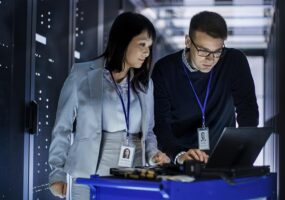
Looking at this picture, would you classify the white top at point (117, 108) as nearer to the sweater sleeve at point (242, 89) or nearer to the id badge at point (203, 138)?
the id badge at point (203, 138)

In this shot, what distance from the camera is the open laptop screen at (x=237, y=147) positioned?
5.97 feet

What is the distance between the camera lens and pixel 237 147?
6.19 ft

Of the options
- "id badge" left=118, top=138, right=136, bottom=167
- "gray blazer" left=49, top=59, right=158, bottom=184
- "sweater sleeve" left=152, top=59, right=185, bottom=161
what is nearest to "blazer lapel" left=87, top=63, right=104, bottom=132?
"gray blazer" left=49, top=59, right=158, bottom=184

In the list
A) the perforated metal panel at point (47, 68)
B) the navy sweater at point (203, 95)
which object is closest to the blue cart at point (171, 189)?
the navy sweater at point (203, 95)

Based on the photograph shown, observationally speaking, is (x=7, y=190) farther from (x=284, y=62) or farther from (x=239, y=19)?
(x=239, y=19)

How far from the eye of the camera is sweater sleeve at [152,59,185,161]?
2770 millimetres

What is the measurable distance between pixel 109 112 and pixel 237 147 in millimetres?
675

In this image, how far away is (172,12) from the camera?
7.02m

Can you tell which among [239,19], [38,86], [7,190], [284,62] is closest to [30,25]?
[38,86]

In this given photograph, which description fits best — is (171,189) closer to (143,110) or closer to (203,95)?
(143,110)

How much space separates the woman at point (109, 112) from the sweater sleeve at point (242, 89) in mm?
674

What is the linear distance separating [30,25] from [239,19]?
4662 mm

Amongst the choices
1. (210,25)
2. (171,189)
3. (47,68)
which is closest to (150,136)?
(210,25)

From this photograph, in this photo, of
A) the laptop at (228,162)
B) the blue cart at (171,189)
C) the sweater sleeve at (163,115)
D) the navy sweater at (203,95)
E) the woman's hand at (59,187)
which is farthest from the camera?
the navy sweater at (203,95)
